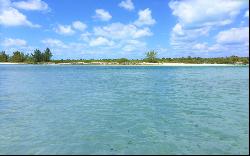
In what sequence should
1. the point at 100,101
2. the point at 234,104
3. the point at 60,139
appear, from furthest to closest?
the point at 100,101
the point at 234,104
the point at 60,139

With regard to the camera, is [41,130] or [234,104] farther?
[234,104]

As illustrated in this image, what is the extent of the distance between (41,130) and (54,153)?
4.03 metres

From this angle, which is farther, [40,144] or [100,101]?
[100,101]

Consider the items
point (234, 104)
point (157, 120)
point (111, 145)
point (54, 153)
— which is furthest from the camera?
point (234, 104)

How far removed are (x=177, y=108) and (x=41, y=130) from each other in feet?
32.2

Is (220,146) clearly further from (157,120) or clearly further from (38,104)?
(38,104)

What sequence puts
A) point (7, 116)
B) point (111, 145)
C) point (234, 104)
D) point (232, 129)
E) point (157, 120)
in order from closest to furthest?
1. point (111, 145)
2. point (232, 129)
3. point (157, 120)
4. point (7, 116)
5. point (234, 104)

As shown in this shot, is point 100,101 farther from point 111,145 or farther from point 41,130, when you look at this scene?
point 111,145

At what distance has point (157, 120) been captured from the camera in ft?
60.0

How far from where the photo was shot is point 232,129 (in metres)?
15.9

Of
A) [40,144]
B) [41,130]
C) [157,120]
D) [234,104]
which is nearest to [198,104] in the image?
[234,104]

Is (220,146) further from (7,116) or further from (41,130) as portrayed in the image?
(7,116)

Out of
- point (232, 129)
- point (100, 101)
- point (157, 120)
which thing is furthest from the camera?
point (100, 101)

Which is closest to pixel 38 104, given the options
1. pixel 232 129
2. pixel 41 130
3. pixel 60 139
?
pixel 41 130
